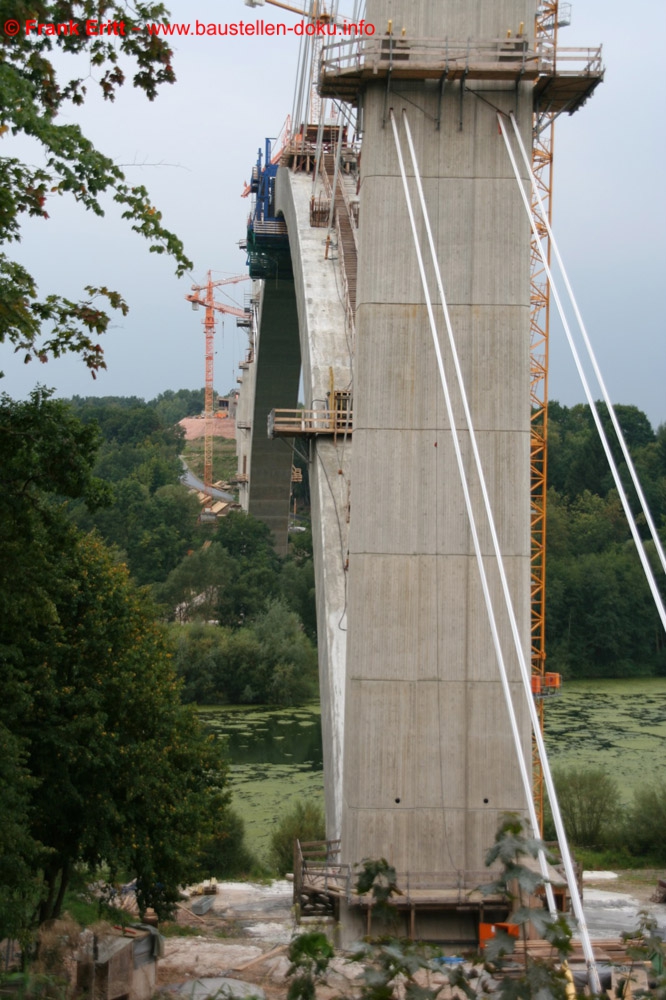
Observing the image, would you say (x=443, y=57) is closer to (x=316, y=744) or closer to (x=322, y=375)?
(x=322, y=375)

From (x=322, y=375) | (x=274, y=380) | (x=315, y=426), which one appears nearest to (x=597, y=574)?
(x=274, y=380)

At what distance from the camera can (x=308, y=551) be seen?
4841 centimetres

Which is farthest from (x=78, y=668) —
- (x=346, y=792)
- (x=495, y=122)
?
(x=495, y=122)

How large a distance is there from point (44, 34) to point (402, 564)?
Result: 240 inches

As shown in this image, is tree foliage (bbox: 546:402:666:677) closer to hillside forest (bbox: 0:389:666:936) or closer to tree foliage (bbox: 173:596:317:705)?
tree foliage (bbox: 173:596:317:705)

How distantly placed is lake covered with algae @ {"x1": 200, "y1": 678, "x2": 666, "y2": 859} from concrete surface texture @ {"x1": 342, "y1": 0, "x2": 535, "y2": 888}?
7.64 m

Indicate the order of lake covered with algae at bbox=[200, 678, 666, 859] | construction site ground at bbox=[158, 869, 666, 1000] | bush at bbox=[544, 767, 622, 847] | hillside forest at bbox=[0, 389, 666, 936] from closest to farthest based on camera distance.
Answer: hillside forest at bbox=[0, 389, 666, 936]
construction site ground at bbox=[158, 869, 666, 1000]
bush at bbox=[544, 767, 622, 847]
lake covered with algae at bbox=[200, 678, 666, 859]

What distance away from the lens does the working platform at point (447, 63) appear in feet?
38.3

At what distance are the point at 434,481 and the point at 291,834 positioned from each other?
8859 mm

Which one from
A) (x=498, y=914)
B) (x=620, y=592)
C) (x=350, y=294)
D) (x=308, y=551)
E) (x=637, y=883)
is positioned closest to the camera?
(x=498, y=914)

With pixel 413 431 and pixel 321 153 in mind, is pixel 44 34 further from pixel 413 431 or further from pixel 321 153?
pixel 321 153

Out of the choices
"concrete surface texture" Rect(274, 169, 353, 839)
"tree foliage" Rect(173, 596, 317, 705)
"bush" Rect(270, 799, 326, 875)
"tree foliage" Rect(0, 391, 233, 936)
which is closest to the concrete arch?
"concrete surface texture" Rect(274, 169, 353, 839)

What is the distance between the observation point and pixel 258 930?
44.7ft

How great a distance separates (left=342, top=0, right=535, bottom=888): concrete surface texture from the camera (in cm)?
1130
